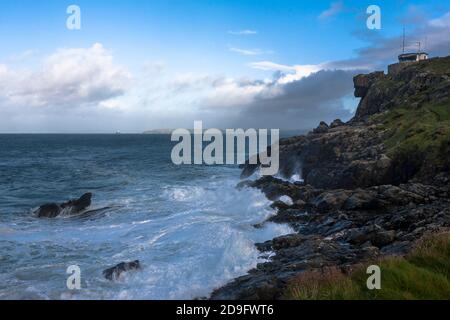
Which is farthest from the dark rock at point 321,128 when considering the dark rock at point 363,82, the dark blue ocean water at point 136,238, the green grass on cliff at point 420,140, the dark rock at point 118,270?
the dark rock at point 118,270

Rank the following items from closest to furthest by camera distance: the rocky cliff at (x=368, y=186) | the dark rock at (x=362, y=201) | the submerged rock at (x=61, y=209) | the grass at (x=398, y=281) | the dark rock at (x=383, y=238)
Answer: the grass at (x=398, y=281)
the rocky cliff at (x=368, y=186)
the dark rock at (x=383, y=238)
the dark rock at (x=362, y=201)
the submerged rock at (x=61, y=209)

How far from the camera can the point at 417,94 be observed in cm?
5622

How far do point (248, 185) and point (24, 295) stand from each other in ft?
103

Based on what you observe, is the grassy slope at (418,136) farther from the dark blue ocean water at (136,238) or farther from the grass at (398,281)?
the grass at (398,281)

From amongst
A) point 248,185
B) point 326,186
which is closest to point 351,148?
point 326,186

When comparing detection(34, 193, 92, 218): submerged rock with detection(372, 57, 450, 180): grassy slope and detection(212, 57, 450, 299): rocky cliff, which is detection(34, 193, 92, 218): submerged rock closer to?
detection(212, 57, 450, 299): rocky cliff

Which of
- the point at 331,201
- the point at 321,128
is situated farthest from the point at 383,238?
the point at 321,128

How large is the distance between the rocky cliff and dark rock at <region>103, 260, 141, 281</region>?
16.3ft

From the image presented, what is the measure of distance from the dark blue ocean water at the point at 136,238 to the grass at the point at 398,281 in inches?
281

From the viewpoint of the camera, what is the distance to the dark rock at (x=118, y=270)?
60.7ft

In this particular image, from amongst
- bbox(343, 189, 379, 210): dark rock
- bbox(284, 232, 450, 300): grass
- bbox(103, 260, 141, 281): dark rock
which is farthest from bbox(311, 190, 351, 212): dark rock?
bbox(284, 232, 450, 300): grass

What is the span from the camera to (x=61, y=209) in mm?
37375
